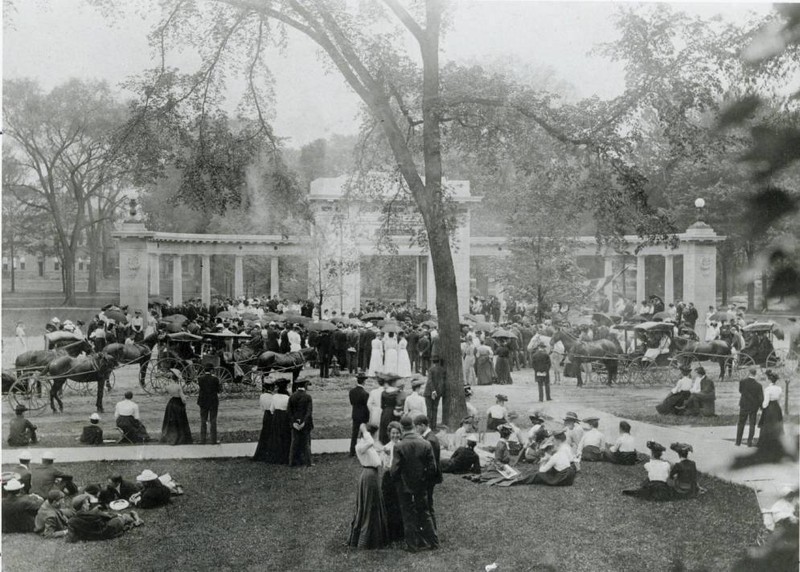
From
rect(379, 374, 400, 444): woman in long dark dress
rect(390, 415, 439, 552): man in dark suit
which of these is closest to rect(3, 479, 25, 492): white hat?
rect(390, 415, 439, 552): man in dark suit

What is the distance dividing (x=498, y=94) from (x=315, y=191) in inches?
181

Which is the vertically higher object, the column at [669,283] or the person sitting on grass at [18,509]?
the column at [669,283]

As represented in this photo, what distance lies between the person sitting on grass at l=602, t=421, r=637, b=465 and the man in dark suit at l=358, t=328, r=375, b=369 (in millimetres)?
8480

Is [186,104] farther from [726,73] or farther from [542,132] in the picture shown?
[726,73]

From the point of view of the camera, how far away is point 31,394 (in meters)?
12.3

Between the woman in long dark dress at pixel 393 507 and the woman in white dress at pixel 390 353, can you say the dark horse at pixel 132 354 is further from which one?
the woman in long dark dress at pixel 393 507

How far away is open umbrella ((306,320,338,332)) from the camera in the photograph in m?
18.7

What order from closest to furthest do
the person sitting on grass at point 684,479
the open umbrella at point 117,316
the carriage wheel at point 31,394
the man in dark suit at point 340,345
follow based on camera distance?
the person sitting on grass at point 684,479, the carriage wheel at point 31,394, the open umbrella at point 117,316, the man in dark suit at point 340,345

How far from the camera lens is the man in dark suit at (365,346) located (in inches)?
777

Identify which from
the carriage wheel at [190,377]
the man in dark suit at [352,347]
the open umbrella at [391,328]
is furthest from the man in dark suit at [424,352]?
the carriage wheel at [190,377]

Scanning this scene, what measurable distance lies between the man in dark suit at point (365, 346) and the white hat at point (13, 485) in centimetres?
1058

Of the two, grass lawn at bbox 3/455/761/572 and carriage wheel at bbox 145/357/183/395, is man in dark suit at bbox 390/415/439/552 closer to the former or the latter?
grass lawn at bbox 3/455/761/572

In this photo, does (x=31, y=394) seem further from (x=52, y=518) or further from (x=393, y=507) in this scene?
(x=393, y=507)

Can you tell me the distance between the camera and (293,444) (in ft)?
41.2
